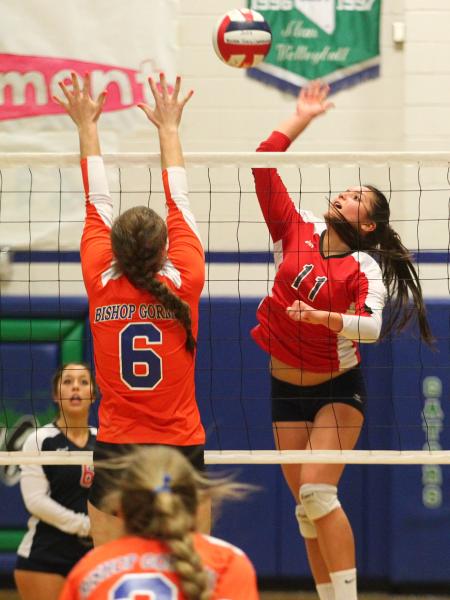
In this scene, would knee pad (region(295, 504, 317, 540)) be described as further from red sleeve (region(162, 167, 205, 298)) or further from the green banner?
the green banner

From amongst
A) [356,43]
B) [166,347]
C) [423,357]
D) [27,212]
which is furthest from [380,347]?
[166,347]

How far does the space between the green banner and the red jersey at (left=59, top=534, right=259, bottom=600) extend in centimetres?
451

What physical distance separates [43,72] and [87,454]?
9.16ft

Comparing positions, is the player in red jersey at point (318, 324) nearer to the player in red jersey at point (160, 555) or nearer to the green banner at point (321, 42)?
the green banner at point (321, 42)

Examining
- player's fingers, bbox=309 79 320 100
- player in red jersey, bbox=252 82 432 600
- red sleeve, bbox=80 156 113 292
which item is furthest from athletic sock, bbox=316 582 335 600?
player's fingers, bbox=309 79 320 100

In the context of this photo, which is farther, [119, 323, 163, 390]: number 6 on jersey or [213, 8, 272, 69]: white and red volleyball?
[213, 8, 272, 69]: white and red volleyball

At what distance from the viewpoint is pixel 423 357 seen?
6414 millimetres

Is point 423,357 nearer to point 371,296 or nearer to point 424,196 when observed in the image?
point 424,196

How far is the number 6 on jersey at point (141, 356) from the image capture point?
3.86 meters

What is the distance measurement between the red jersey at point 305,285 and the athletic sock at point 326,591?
0.93 metres

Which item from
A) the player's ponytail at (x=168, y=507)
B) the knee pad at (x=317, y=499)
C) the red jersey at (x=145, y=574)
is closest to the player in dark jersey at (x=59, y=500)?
the knee pad at (x=317, y=499)

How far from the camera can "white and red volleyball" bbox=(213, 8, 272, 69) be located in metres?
4.89

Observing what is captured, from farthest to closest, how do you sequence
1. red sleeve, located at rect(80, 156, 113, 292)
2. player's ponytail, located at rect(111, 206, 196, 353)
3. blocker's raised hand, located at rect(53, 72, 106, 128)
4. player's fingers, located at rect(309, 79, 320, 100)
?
player's fingers, located at rect(309, 79, 320, 100) < blocker's raised hand, located at rect(53, 72, 106, 128) < red sleeve, located at rect(80, 156, 113, 292) < player's ponytail, located at rect(111, 206, 196, 353)

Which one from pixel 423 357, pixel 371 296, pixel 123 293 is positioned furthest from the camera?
pixel 423 357
